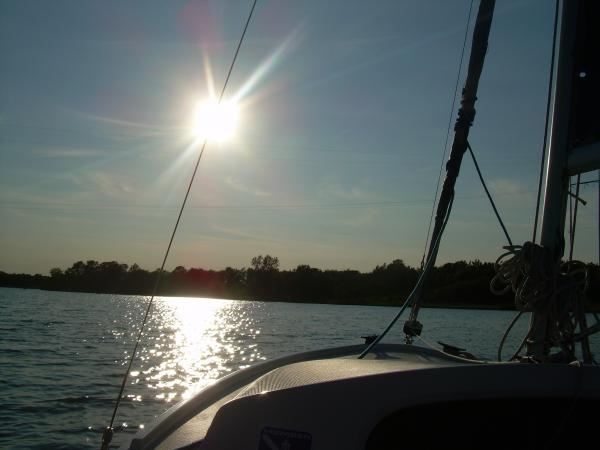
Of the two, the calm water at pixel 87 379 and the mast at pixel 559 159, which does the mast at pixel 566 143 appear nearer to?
the mast at pixel 559 159

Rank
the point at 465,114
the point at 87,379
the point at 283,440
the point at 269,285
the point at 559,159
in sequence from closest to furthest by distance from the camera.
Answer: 1. the point at 283,440
2. the point at 559,159
3. the point at 465,114
4. the point at 87,379
5. the point at 269,285

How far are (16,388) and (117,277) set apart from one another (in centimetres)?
17368

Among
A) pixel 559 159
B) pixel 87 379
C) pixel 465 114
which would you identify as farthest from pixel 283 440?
pixel 87 379

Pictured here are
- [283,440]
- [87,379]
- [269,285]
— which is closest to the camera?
[283,440]

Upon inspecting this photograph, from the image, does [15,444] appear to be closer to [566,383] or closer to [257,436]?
[257,436]

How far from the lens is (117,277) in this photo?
179 metres

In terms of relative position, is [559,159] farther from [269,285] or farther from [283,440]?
[269,285]

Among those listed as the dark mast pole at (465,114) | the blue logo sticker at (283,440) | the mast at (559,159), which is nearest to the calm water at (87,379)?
the blue logo sticker at (283,440)

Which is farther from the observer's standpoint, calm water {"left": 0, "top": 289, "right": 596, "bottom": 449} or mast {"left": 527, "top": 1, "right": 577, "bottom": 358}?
calm water {"left": 0, "top": 289, "right": 596, "bottom": 449}

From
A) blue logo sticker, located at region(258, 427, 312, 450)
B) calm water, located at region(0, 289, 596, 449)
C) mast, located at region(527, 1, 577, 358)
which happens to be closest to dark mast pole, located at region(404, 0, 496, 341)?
mast, located at region(527, 1, 577, 358)

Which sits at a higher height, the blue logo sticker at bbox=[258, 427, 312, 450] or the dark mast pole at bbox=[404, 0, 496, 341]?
the dark mast pole at bbox=[404, 0, 496, 341]

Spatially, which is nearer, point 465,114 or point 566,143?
point 566,143

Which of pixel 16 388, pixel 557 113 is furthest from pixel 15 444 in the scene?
pixel 557 113

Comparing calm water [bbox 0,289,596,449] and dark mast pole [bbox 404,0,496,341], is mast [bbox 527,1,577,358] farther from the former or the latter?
calm water [bbox 0,289,596,449]
